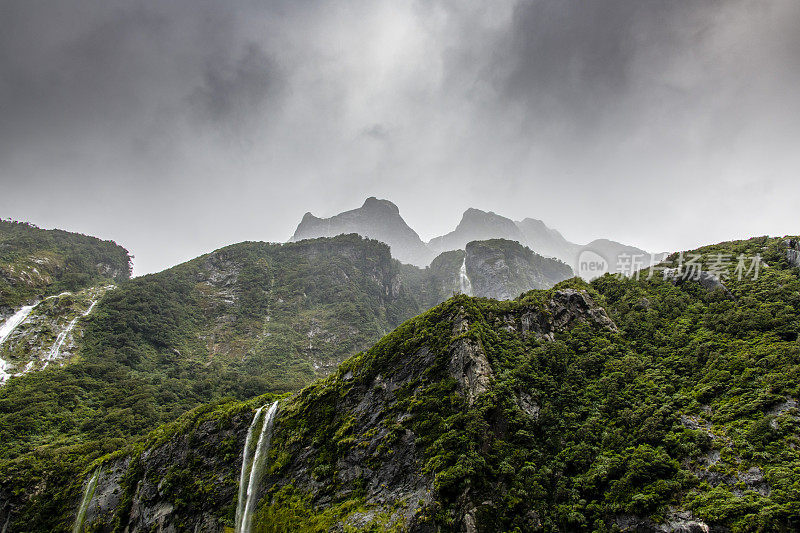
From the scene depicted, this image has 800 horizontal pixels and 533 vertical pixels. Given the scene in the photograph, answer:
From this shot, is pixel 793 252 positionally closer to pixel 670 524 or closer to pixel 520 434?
pixel 670 524

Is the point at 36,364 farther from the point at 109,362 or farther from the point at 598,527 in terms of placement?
the point at 598,527

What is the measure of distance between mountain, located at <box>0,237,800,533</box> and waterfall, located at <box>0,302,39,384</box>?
3173 centimetres

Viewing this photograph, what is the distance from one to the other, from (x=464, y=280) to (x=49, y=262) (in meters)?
114

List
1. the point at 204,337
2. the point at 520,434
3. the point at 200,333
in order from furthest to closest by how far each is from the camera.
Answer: the point at 200,333 < the point at 204,337 < the point at 520,434

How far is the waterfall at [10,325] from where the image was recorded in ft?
155

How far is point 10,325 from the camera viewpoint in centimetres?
5653

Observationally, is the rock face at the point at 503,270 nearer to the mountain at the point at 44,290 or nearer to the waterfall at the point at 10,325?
the mountain at the point at 44,290

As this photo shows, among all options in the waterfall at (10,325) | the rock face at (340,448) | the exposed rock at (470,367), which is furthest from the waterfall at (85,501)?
Result: the waterfall at (10,325)

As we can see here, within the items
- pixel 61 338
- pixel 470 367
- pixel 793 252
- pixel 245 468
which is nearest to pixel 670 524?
pixel 470 367

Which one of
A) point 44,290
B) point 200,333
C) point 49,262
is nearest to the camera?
Answer: point 44,290

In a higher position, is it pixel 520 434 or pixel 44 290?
pixel 44 290

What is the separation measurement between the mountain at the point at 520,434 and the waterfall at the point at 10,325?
3173 centimetres

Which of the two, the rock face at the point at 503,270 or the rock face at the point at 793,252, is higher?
the rock face at the point at 503,270

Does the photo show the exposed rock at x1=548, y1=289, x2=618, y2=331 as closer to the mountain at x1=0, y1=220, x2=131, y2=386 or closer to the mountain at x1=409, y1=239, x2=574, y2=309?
the mountain at x1=0, y1=220, x2=131, y2=386
